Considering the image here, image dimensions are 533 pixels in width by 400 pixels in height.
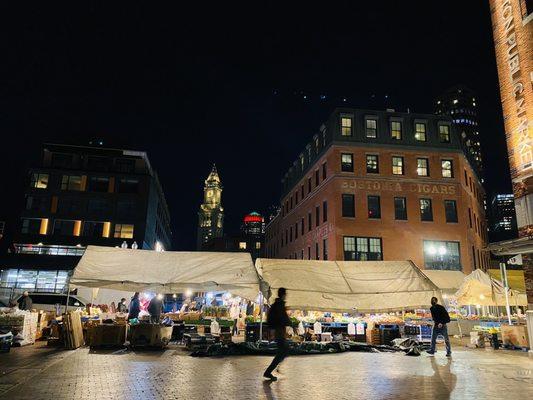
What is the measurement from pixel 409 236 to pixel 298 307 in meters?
20.7

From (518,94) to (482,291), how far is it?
38.6 feet

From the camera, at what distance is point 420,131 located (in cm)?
3772

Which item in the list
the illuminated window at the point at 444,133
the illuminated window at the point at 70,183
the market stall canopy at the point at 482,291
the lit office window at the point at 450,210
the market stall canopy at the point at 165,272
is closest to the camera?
the market stall canopy at the point at 165,272

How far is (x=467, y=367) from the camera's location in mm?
12242

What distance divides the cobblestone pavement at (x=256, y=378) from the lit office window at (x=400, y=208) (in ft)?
73.0

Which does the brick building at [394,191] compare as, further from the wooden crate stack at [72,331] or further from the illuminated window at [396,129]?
the wooden crate stack at [72,331]

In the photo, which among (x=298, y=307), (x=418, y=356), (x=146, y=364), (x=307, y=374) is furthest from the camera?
(x=298, y=307)

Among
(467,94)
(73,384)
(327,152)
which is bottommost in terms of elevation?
(73,384)

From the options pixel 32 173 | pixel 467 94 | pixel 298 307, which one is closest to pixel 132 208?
pixel 32 173

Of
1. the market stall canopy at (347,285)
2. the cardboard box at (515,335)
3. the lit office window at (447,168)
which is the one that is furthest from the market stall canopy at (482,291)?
the lit office window at (447,168)

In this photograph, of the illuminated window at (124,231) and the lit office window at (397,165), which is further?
the illuminated window at (124,231)

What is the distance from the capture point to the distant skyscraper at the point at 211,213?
566 feet

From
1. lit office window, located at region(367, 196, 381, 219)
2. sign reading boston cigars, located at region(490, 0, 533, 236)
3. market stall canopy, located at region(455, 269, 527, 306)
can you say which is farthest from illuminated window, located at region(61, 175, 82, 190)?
sign reading boston cigars, located at region(490, 0, 533, 236)

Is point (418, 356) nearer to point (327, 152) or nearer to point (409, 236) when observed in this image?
point (409, 236)
